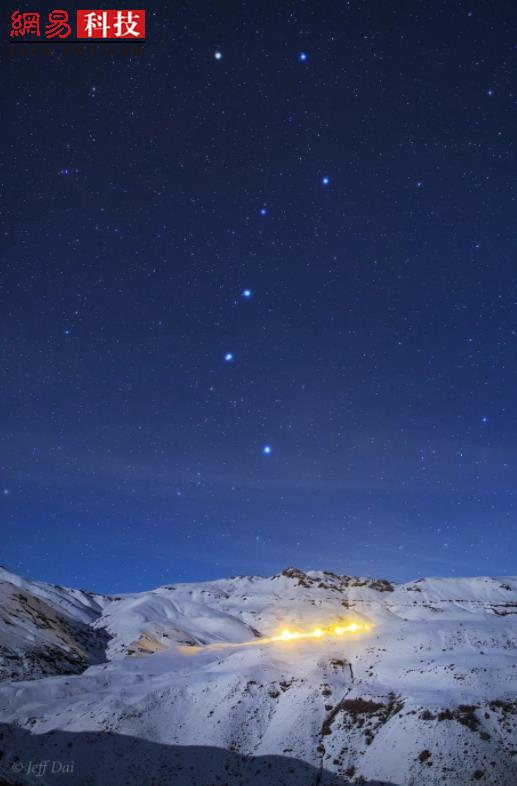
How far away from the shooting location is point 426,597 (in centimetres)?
17438

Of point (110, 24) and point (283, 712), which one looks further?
point (283, 712)

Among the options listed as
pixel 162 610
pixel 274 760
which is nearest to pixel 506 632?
pixel 274 760

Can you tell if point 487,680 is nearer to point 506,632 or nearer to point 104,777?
point 506,632

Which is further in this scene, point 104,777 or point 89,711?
point 89,711

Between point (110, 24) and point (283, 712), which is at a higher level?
point (110, 24)

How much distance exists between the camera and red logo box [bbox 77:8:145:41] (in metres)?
30.2

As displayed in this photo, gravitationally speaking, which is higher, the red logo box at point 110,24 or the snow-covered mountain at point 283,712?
the red logo box at point 110,24

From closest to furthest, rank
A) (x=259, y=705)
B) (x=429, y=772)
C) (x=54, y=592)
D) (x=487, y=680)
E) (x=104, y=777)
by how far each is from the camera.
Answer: (x=429, y=772), (x=104, y=777), (x=487, y=680), (x=259, y=705), (x=54, y=592)

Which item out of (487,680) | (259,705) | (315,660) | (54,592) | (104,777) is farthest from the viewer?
(54,592)

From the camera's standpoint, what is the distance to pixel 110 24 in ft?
101

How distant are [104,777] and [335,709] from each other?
62.2ft

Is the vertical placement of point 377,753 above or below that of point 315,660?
below

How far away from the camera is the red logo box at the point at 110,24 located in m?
30.2

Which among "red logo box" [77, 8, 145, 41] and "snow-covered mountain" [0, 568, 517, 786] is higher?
"red logo box" [77, 8, 145, 41]
